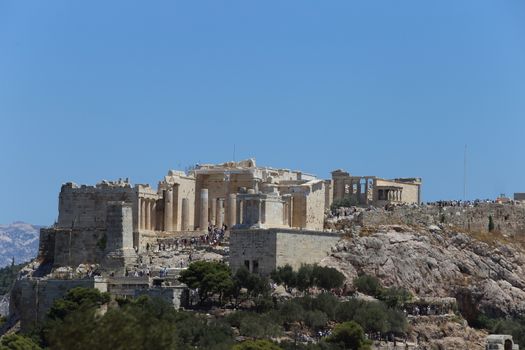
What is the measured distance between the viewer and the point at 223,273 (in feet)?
280

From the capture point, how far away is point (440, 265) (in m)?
96.8

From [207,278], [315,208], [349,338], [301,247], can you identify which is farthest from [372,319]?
[315,208]

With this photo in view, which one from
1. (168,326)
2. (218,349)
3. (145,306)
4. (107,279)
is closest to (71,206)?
(107,279)

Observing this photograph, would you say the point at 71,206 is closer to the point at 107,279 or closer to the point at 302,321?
the point at 107,279

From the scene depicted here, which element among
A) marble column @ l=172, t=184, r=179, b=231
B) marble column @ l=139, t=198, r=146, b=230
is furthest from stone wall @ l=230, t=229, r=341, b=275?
marble column @ l=172, t=184, r=179, b=231

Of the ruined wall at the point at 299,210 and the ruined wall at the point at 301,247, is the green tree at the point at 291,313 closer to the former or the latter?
the ruined wall at the point at 301,247

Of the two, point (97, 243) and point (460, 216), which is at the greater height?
point (460, 216)

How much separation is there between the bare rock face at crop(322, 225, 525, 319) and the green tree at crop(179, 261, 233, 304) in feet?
24.1

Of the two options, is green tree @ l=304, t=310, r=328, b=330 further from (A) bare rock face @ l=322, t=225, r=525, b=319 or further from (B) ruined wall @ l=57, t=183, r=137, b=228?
(B) ruined wall @ l=57, t=183, r=137, b=228

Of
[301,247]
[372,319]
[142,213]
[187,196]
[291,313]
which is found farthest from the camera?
[187,196]

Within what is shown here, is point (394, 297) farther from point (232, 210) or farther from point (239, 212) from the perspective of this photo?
point (232, 210)

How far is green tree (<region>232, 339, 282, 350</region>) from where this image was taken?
74969 mm

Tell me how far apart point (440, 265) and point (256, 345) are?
24.1 metres

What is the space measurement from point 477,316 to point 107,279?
2226 centimetres
